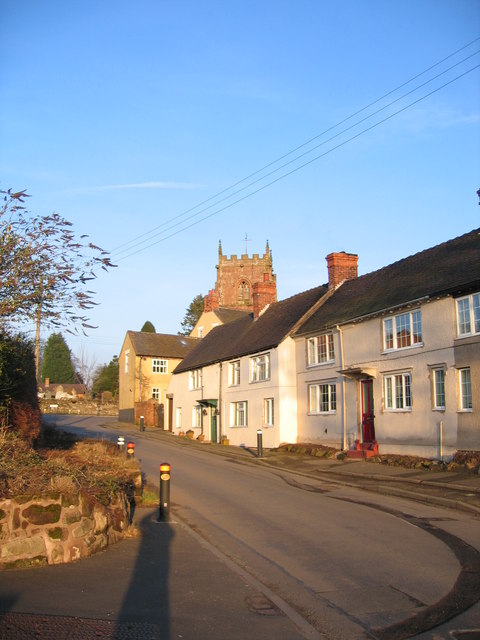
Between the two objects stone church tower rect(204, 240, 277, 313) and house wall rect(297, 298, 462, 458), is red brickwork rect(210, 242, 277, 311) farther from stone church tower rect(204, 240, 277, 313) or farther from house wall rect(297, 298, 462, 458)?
house wall rect(297, 298, 462, 458)

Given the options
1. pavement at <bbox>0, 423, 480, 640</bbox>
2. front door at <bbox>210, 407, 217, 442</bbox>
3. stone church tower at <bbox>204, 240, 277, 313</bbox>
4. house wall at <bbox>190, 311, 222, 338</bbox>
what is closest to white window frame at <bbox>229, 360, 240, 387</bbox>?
front door at <bbox>210, 407, 217, 442</bbox>

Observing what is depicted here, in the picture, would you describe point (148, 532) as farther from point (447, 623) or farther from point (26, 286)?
point (447, 623)

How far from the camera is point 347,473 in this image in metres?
18.8

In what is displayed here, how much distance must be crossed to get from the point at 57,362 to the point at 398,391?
83.1m

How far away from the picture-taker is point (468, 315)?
1825 centimetres

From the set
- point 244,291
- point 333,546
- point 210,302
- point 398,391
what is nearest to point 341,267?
point 398,391

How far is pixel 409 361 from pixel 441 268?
3344 mm

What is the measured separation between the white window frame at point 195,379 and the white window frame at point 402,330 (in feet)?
59.9

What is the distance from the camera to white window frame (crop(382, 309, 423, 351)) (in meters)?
20.4

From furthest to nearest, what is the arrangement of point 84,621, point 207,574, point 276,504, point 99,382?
point 99,382
point 276,504
point 207,574
point 84,621

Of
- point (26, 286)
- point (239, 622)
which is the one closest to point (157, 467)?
point (26, 286)

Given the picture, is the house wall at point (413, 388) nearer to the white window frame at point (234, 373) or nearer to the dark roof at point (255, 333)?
the dark roof at point (255, 333)

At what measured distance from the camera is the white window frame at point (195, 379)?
3853 cm

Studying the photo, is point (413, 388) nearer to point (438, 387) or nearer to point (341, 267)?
point (438, 387)
